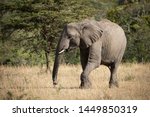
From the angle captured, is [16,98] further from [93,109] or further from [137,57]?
[137,57]

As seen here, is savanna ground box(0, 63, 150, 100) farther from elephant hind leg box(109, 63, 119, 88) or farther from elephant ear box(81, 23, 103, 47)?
elephant ear box(81, 23, 103, 47)

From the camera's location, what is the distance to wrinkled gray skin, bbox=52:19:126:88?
1594cm

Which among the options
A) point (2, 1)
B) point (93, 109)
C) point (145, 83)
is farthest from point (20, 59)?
point (93, 109)

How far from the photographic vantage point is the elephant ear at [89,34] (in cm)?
1620

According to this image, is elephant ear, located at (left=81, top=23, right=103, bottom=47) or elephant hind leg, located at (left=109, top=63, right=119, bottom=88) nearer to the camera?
elephant ear, located at (left=81, top=23, right=103, bottom=47)

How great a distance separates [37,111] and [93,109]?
47.4 inches

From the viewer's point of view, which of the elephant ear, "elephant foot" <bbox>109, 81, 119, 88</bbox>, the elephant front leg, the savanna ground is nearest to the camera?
the savanna ground

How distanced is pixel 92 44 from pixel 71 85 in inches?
60.8

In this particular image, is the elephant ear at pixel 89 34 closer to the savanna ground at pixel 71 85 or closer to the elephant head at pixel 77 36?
the elephant head at pixel 77 36

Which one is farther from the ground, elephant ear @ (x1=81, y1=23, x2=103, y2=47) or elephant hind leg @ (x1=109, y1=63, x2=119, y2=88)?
elephant ear @ (x1=81, y1=23, x2=103, y2=47)

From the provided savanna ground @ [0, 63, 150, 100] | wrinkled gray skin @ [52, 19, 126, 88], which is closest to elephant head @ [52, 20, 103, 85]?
wrinkled gray skin @ [52, 19, 126, 88]

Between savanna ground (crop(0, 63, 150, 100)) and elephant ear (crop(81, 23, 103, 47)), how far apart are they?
1253 millimetres

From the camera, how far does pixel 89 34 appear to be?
1630 cm

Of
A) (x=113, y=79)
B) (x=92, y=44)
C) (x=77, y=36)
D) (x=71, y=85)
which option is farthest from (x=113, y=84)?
(x=77, y=36)
